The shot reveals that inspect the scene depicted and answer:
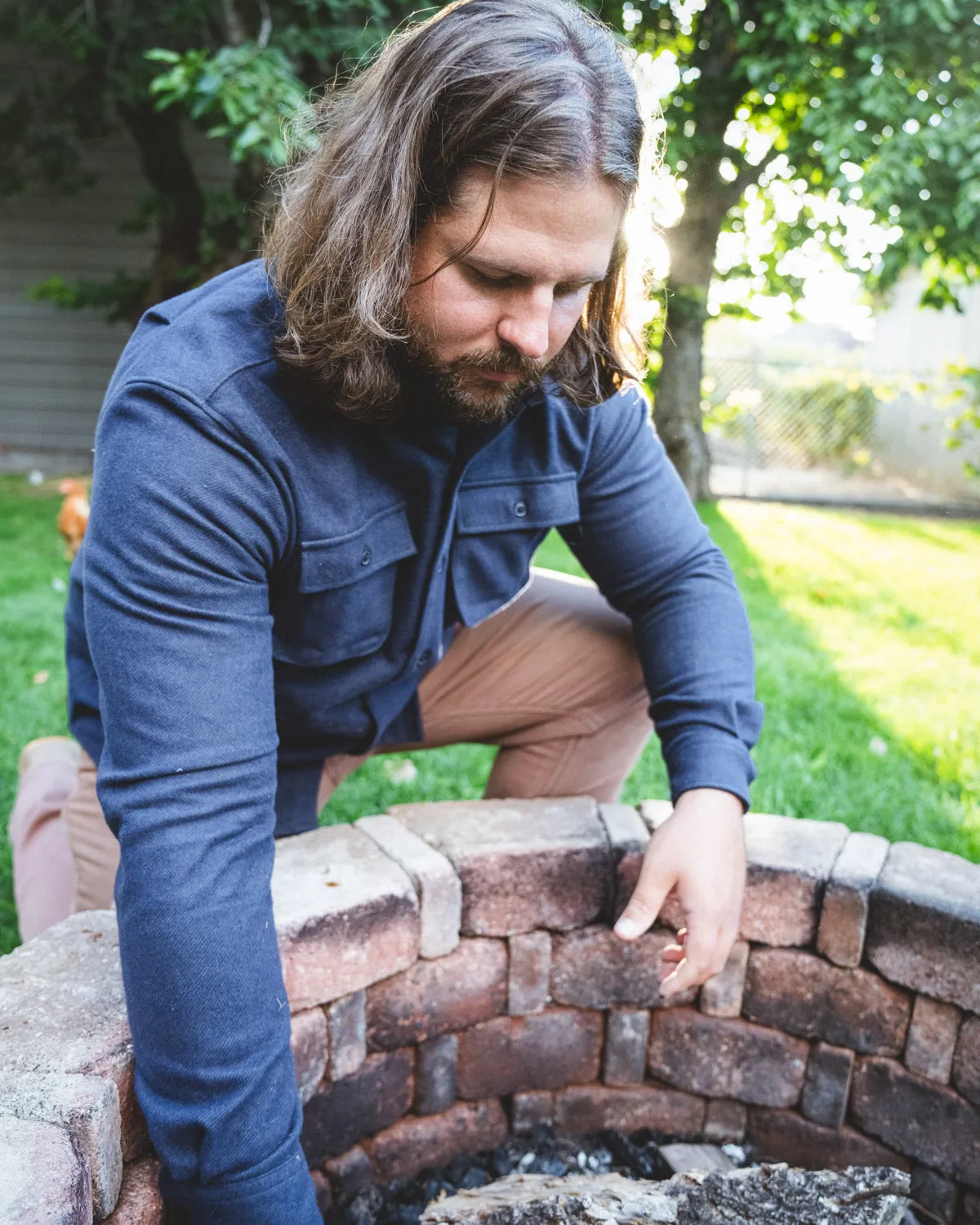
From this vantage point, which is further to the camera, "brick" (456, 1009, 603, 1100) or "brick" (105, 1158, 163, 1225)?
"brick" (456, 1009, 603, 1100)

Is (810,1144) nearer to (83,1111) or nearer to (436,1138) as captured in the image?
(436,1138)

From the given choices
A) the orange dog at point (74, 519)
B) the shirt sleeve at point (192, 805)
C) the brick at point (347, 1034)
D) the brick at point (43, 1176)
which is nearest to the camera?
the brick at point (43, 1176)

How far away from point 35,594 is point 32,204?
18.3ft

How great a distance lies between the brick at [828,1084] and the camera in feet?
5.98

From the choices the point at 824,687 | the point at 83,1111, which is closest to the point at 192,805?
the point at 83,1111

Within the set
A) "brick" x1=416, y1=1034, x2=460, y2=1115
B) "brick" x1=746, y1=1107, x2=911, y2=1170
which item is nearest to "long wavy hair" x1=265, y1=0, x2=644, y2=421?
"brick" x1=416, y1=1034, x2=460, y2=1115

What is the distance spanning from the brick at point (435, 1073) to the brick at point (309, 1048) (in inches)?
8.7

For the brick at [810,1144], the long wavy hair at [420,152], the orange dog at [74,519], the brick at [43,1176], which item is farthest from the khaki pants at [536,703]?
the orange dog at [74,519]

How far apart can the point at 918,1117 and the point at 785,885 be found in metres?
0.45

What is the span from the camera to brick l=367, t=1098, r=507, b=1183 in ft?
5.94

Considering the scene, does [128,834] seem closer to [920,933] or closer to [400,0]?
[920,933]

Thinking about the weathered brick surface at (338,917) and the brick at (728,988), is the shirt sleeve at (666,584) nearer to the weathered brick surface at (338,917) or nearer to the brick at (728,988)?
the brick at (728,988)

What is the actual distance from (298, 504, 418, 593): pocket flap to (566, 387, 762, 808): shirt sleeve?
0.41 m

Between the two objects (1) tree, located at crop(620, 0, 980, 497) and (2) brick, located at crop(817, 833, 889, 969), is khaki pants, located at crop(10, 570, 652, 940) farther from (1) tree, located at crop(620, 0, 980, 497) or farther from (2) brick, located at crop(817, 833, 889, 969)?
(1) tree, located at crop(620, 0, 980, 497)
